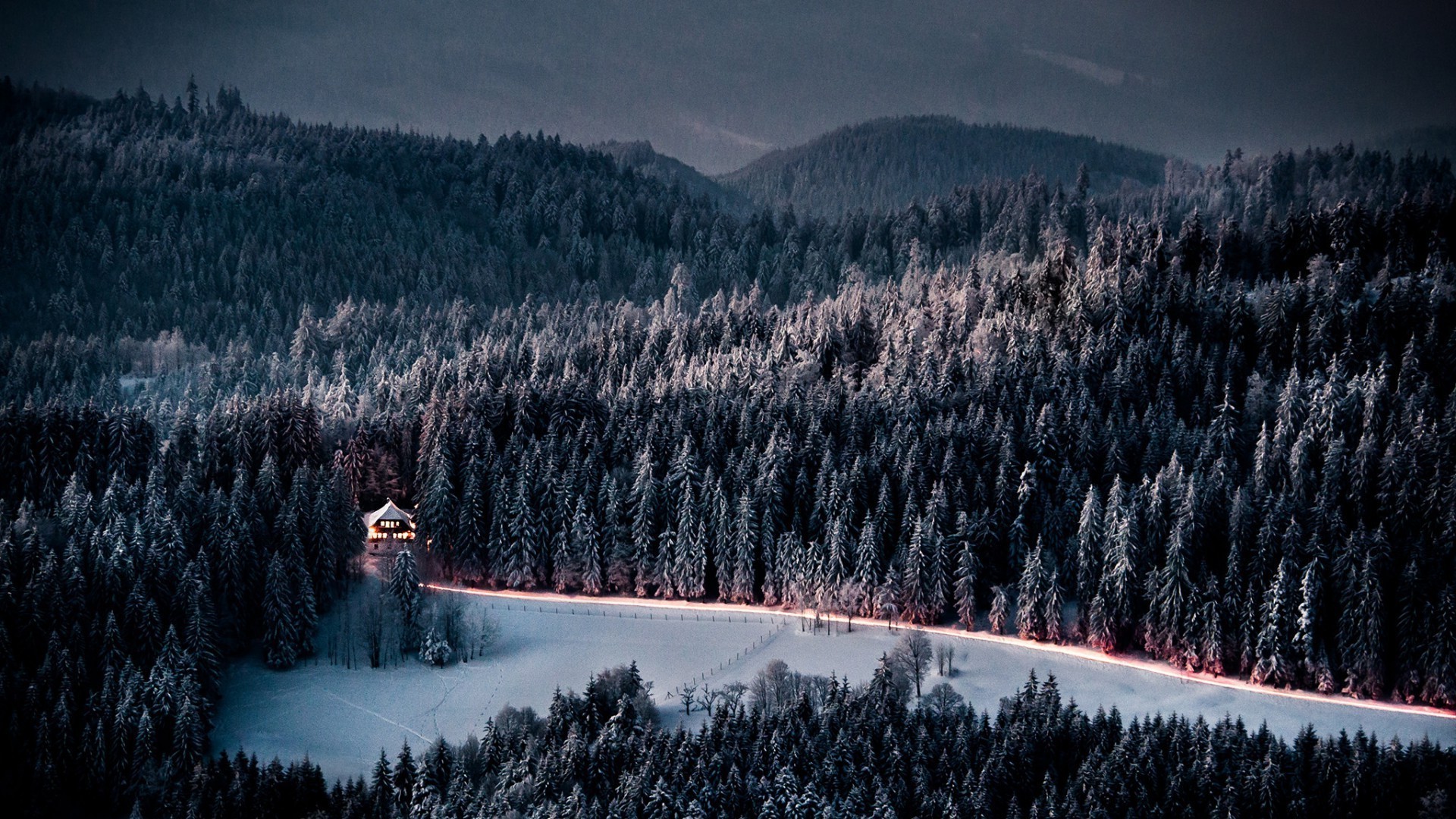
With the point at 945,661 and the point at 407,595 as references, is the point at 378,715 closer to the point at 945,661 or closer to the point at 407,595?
the point at 407,595

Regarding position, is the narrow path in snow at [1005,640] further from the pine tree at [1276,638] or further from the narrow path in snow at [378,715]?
the narrow path in snow at [378,715]

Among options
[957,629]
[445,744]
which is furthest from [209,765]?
[957,629]

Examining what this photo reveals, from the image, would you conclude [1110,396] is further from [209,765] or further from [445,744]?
[209,765]

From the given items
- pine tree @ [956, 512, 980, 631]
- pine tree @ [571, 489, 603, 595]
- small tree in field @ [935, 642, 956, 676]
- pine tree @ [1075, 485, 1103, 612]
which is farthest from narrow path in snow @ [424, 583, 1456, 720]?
small tree in field @ [935, 642, 956, 676]

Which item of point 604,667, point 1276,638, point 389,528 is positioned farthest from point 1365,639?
point 389,528

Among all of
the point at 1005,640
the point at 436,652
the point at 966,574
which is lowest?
the point at 436,652

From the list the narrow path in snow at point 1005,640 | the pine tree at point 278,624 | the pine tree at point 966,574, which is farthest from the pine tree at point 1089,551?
the pine tree at point 278,624
